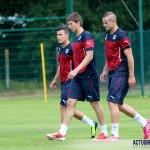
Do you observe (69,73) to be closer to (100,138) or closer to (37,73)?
(100,138)

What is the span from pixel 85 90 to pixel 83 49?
0.69 meters

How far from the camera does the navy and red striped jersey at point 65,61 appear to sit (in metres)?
13.1

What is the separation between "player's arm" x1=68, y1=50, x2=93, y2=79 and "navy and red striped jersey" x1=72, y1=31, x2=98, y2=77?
0.09m

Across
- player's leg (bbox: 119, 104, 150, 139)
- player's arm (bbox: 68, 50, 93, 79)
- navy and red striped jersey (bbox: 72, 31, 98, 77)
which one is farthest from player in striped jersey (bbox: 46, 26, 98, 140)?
player's arm (bbox: 68, 50, 93, 79)

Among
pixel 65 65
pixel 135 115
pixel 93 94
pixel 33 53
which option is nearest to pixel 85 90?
pixel 93 94

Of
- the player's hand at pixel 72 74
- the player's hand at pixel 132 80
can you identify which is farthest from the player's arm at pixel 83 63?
the player's hand at pixel 132 80

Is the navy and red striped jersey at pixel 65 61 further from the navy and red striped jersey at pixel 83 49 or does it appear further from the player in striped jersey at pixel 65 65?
the navy and red striped jersey at pixel 83 49

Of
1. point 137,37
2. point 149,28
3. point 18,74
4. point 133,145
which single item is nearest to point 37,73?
point 18,74

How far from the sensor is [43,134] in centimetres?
1334

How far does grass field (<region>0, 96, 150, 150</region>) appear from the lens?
11.4m

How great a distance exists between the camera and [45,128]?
14.6 metres

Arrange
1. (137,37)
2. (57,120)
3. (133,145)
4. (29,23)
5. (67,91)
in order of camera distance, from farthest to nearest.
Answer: (29,23) < (137,37) < (57,120) < (67,91) < (133,145)

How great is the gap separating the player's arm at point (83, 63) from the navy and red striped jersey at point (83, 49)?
0.29 ft

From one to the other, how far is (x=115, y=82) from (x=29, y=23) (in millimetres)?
18355
